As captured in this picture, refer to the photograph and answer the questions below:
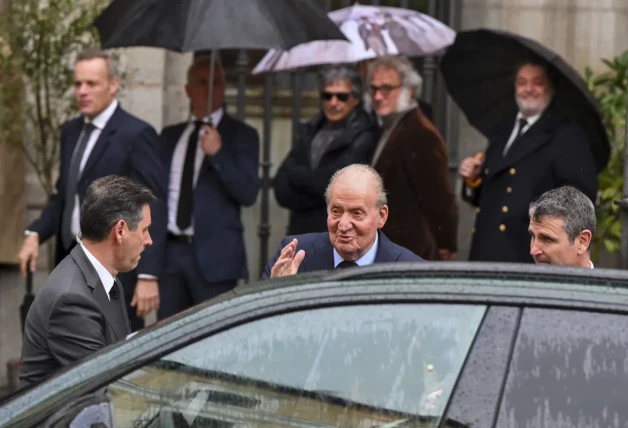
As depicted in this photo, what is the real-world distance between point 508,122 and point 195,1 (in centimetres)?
193

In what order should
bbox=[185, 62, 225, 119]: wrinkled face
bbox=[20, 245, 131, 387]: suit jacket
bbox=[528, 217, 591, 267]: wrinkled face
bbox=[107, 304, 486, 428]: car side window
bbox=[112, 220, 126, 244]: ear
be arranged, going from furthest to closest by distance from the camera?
bbox=[185, 62, 225, 119]: wrinkled face, bbox=[528, 217, 591, 267]: wrinkled face, bbox=[112, 220, 126, 244]: ear, bbox=[20, 245, 131, 387]: suit jacket, bbox=[107, 304, 486, 428]: car side window

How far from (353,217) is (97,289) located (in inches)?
41.8

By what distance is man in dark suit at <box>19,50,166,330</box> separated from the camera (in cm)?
761

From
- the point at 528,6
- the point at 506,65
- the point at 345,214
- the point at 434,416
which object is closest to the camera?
the point at 434,416

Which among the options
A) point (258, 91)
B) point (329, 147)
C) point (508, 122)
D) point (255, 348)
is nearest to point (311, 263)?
point (255, 348)

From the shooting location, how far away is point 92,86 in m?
7.71

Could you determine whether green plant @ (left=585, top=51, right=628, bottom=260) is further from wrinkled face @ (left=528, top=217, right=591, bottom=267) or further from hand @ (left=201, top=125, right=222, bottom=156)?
wrinkled face @ (left=528, top=217, right=591, bottom=267)

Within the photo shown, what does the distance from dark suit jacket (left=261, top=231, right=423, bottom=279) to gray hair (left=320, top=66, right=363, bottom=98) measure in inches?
97.9

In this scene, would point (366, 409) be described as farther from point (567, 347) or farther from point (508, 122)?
point (508, 122)

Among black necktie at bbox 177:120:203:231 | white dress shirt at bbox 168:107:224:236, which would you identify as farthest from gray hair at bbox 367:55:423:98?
black necktie at bbox 177:120:203:231

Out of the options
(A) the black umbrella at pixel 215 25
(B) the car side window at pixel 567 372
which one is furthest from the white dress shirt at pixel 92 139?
(B) the car side window at pixel 567 372

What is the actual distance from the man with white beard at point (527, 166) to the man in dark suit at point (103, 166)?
1769mm

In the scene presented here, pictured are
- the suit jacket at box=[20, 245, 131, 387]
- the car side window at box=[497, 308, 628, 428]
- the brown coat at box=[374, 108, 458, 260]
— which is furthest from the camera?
the brown coat at box=[374, 108, 458, 260]

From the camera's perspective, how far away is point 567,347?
358 centimetres
